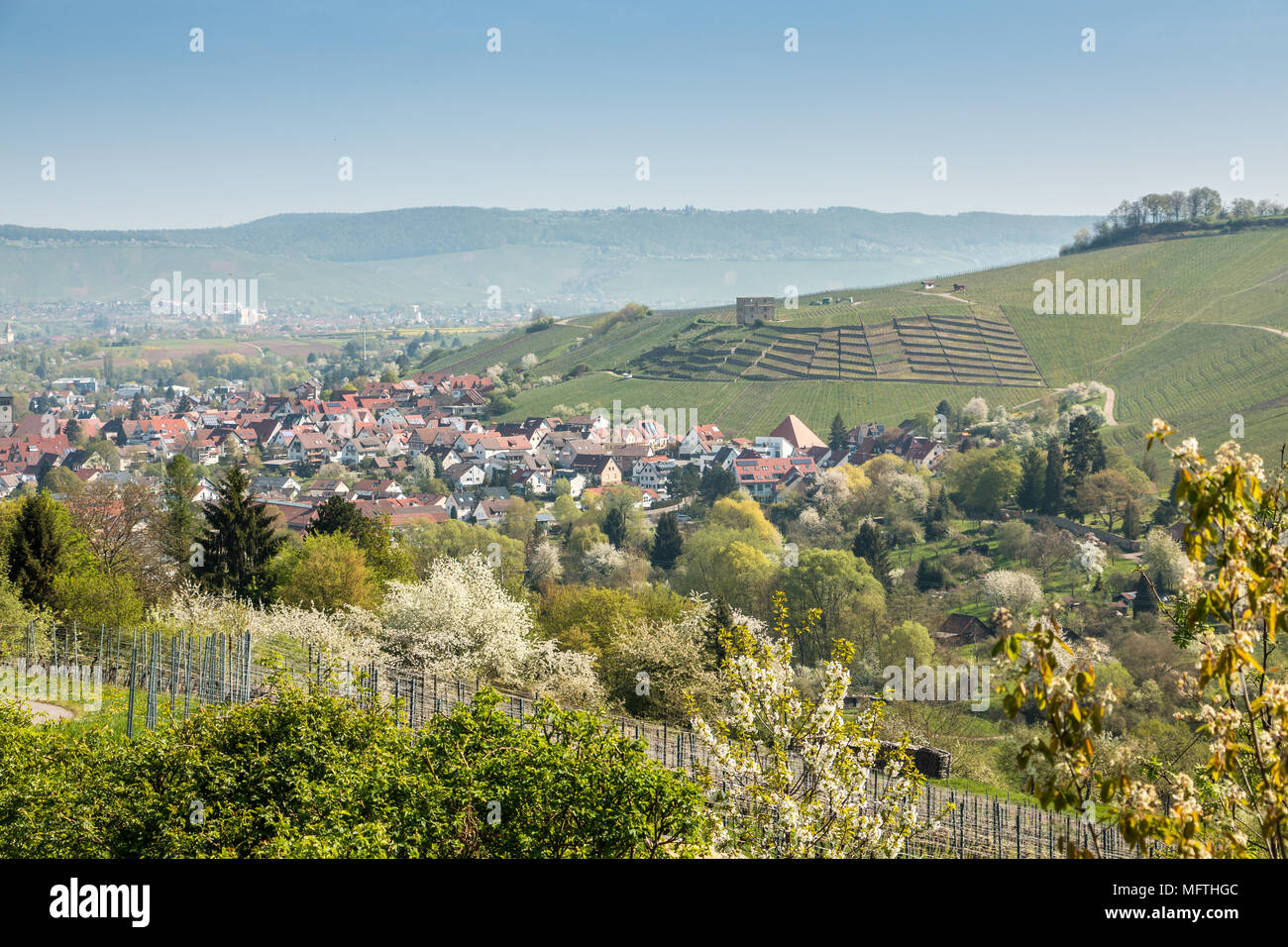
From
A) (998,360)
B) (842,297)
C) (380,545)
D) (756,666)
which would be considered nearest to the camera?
(756,666)

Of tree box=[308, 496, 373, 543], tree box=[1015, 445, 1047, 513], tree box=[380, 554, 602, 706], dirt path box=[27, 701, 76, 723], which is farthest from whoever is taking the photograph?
tree box=[1015, 445, 1047, 513]

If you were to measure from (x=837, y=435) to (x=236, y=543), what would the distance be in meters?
65.5

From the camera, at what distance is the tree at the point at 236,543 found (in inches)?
1214

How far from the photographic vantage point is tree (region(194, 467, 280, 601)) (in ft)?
101

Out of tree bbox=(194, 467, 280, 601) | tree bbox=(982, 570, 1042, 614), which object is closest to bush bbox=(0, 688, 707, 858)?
tree bbox=(194, 467, 280, 601)

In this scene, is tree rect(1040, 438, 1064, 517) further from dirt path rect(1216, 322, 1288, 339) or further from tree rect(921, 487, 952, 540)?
dirt path rect(1216, 322, 1288, 339)

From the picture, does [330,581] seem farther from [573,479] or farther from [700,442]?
[700,442]

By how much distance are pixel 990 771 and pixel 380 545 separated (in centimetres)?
1819

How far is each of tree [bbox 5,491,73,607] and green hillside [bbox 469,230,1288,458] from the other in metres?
63.5

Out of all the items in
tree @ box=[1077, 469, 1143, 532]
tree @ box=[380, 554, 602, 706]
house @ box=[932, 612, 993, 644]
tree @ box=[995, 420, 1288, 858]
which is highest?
tree @ box=[995, 420, 1288, 858]
